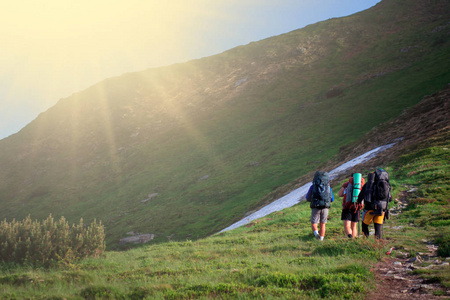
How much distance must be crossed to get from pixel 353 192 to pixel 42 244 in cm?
1275

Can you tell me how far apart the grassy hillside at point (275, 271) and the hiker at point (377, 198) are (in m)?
0.86

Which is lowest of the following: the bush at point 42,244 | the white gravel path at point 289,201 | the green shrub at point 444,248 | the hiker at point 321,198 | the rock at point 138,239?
the rock at point 138,239

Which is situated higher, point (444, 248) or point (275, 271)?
point (275, 271)

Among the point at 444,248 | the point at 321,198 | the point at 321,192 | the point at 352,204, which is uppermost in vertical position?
the point at 321,192

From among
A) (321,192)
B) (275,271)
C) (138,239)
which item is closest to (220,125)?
(138,239)

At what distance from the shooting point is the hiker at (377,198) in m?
10.8

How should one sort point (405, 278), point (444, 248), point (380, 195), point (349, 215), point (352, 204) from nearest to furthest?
1. point (405, 278)
2. point (444, 248)
3. point (380, 195)
4. point (352, 204)
5. point (349, 215)

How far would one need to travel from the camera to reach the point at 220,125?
8612cm

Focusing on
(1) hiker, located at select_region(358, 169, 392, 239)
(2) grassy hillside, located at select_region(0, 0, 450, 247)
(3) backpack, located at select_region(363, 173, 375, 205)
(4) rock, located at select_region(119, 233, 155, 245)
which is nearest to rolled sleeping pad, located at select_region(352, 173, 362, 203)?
(1) hiker, located at select_region(358, 169, 392, 239)

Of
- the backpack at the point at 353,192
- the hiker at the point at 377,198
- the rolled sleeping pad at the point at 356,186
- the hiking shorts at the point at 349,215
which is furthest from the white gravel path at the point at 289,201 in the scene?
the hiker at the point at 377,198

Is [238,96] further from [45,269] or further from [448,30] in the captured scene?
[45,269]

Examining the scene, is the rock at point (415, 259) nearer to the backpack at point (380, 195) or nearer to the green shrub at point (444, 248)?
the green shrub at point (444, 248)

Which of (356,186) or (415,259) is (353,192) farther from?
(415,259)

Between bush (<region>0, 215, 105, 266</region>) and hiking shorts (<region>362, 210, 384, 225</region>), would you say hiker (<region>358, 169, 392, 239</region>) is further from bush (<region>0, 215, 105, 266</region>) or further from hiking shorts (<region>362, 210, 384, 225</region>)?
bush (<region>0, 215, 105, 266</region>)
